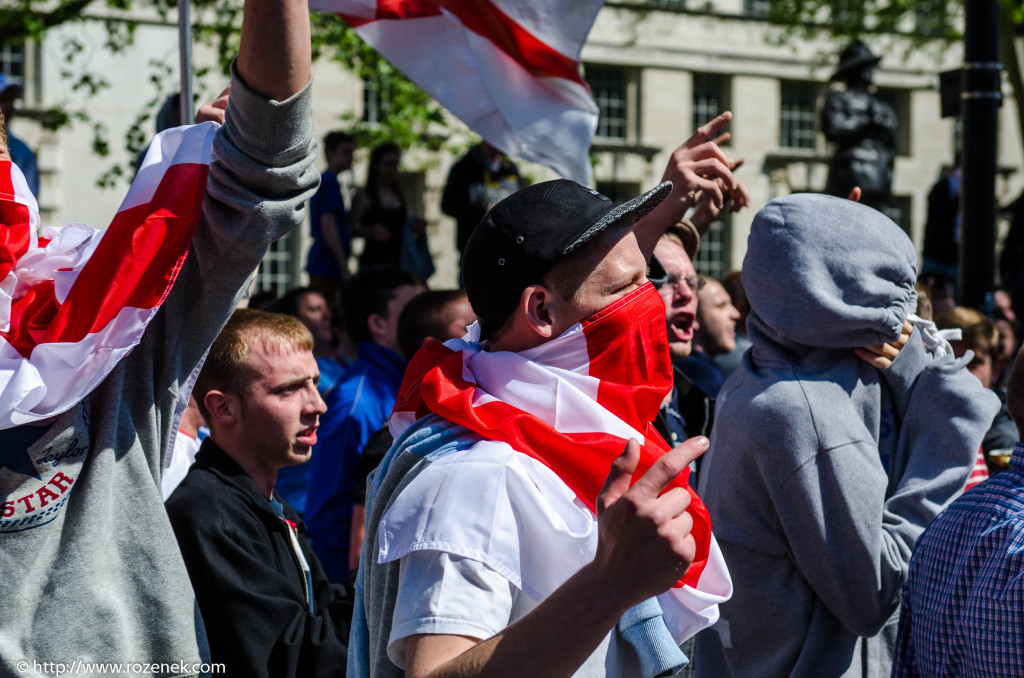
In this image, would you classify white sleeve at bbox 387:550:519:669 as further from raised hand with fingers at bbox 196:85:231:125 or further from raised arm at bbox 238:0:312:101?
raised hand with fingers at bbox 196:85:231:125

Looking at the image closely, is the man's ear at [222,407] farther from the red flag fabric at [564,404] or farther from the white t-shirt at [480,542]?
the white t-shirt at [480,542]

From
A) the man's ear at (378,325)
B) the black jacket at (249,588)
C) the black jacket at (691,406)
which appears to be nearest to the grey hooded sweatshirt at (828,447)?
the black jacket at (691,406)

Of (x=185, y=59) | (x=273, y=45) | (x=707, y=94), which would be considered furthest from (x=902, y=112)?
(x=273, y=45)

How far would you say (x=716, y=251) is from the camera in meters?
27.8

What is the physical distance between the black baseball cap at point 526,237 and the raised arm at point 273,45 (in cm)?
48

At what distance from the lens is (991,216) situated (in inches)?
258

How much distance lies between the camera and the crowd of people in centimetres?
192

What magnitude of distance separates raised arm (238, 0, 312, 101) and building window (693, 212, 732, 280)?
25.6m

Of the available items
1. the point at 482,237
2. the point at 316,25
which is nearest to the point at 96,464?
the point at 482,237

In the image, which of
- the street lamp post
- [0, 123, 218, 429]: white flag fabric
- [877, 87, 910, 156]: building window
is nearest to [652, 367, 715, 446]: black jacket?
[0, 123, 218, 429]: white flag fabric

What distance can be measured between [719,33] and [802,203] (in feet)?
84.9

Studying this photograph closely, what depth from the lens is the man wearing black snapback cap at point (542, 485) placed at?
5.65 feet

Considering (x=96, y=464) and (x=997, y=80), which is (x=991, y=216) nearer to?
(x=997, y=80)

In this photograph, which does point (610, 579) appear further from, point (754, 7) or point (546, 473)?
point (754, 7)
